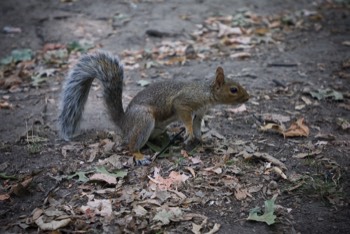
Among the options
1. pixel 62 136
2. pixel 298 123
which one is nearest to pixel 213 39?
pixel 298 123

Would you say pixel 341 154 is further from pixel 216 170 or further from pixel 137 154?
pixel 137 154

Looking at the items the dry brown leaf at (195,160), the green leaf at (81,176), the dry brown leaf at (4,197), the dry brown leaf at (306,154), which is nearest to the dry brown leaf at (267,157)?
the dry brown leaf at (306,154)

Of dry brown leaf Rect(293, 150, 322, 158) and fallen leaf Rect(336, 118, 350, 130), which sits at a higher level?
fallen leaf Rect(336, 118, 350, 130)

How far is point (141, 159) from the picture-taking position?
3.82 metres

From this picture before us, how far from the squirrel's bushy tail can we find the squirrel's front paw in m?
0.44

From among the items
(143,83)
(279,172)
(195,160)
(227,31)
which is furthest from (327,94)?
(227,31)

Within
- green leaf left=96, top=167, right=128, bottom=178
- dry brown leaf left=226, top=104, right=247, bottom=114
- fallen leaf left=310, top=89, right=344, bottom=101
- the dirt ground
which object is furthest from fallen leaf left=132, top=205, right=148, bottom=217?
fallen leaf left=310, top=89, right=344, bottom=101

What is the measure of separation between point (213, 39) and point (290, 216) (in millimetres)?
4671

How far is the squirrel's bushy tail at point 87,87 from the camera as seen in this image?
13.0 feet

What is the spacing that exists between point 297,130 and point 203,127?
956mm

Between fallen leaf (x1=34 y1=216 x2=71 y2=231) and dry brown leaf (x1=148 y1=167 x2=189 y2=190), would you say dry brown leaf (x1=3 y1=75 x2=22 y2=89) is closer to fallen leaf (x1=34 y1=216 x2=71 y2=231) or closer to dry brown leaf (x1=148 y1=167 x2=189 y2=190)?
dry brown leaf (x1=148 y1=167 x2=189 y2=190)

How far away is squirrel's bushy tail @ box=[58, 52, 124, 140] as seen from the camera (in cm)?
395

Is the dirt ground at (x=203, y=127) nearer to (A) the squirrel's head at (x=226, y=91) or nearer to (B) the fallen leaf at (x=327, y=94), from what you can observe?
(B) the fallen leaf at (x=327, y=94)

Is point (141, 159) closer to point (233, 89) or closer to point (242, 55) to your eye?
point (233, 89)
